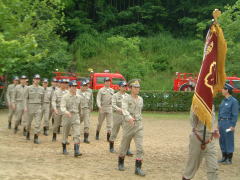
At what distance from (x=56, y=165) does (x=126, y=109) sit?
2.32 metres

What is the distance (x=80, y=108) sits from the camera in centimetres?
1241

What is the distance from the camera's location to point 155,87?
3762cm

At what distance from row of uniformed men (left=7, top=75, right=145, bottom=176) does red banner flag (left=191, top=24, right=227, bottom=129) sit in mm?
2117

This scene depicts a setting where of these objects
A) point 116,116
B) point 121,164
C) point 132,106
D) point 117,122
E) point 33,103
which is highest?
point 132,106

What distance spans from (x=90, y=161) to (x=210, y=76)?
182 inches

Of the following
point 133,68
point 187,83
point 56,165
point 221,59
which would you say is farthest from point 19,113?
point 133,68

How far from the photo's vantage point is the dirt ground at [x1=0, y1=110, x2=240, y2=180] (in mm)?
9188

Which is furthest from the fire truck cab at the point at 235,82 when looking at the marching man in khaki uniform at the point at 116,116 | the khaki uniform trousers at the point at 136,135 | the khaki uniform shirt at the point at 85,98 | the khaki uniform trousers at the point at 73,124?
the khaki uniform trousers at the point at 136,135

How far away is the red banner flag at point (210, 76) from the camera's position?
7.37 meters

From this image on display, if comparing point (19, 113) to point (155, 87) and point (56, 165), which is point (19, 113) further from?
point (155, 87)

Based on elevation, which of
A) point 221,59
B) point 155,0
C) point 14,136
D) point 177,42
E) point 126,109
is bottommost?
point 14,136

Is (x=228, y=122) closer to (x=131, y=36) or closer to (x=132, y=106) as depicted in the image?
(x=132, y=106)

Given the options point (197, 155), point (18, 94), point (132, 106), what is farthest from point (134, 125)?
point (18, 94)

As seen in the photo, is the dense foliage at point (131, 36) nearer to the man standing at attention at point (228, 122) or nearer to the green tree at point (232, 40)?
the green tree at point (232, 40)
